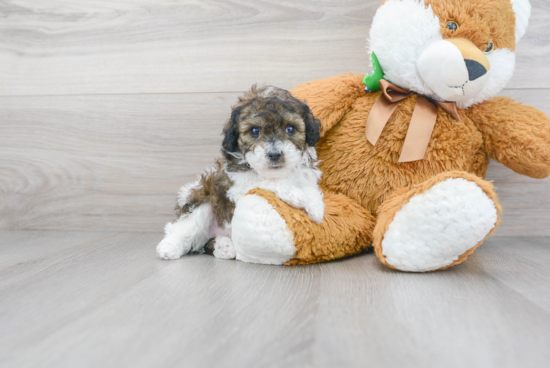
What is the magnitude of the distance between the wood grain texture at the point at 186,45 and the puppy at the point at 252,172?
501 mm

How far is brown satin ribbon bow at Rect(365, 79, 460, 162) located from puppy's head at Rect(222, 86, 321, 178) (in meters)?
0.24

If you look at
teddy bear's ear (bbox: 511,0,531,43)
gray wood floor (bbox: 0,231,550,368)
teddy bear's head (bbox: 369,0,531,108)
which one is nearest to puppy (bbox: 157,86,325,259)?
gray wood floor (bbox: 0,231,550,368)

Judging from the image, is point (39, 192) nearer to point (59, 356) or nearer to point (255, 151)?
point (255, 151)

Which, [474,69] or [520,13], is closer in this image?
[474,69]

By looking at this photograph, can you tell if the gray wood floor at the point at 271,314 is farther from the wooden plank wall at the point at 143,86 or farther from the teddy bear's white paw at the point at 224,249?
the wooden plank wall at the point at 143,86

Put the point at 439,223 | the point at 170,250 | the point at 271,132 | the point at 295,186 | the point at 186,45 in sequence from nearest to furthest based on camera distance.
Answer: the point at 439,223 → the point at 271,132 → the point at 295,186 → the point at 170,250 → the point at 186,45

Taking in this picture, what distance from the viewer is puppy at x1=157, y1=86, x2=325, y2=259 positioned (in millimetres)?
1267

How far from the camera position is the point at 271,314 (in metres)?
0.92

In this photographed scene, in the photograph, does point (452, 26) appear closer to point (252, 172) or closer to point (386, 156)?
point (386, 156)

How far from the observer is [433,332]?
2.68 ft

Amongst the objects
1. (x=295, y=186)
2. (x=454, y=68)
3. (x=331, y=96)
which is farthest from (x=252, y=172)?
(x=454, y=68)

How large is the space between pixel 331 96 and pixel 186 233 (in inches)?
28.0

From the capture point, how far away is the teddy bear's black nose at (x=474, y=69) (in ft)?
4.32

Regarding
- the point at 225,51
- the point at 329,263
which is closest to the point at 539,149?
the point at 329,263
